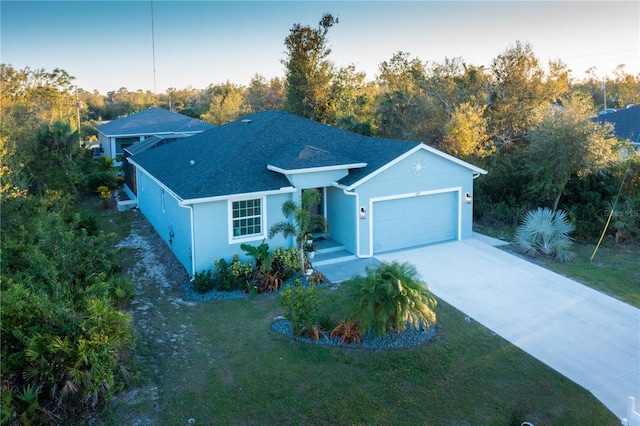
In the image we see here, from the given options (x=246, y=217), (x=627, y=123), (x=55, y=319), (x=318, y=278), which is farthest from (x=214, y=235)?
(x=627, y=123)

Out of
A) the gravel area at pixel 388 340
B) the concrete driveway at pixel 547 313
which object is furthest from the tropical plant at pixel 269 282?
the concrete driveway at pixel 547 313

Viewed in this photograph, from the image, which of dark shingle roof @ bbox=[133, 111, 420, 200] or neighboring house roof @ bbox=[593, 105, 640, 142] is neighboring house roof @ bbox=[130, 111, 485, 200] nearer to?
dark shingle roof @ bbox=[133, 111, 420, 200]

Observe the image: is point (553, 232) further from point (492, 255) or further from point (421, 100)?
point (421, 100)

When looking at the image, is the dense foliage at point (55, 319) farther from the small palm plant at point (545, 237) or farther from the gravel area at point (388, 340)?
the small palm plant at point (545, 237)

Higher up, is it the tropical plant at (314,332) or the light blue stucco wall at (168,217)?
the light blue stucco wall at (168,217)

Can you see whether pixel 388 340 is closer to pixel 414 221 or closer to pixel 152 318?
pixel 152 318
